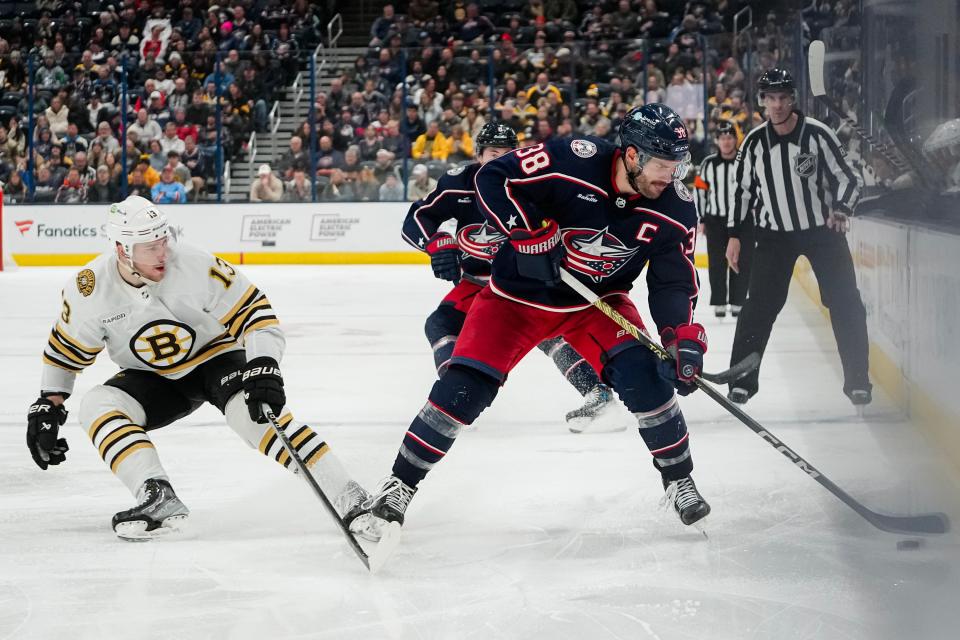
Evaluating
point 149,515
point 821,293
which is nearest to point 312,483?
point 149,515

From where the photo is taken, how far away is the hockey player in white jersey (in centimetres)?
273

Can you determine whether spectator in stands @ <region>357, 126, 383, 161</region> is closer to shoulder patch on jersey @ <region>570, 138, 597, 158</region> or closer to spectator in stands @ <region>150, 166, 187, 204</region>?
spectator in stands @ <region>150, 166, 187, 204</region>

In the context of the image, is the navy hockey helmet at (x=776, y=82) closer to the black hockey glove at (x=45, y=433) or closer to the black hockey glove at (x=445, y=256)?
the black hockey glove at (x=445, y=256)

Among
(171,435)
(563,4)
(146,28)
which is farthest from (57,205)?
(171,435)

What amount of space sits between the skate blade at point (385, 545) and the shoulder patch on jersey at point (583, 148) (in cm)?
92

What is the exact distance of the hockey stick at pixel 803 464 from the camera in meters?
2.65

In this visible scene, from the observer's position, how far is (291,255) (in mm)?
11609

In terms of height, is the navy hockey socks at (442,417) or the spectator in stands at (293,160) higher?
the navy hockey socks at (442,417)

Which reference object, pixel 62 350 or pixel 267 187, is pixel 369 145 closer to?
pixel 267 187

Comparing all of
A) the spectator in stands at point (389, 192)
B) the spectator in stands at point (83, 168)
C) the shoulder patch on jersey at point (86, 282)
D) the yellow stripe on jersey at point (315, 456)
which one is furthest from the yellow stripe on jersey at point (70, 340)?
the spectator in stands at point (83, 168)

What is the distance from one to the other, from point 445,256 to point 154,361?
43.7 inches

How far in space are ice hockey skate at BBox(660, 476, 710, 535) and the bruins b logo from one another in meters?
1.20

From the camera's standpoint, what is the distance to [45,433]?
8.92ft

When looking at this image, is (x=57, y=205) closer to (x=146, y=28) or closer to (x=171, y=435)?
(x=146, y=28)
